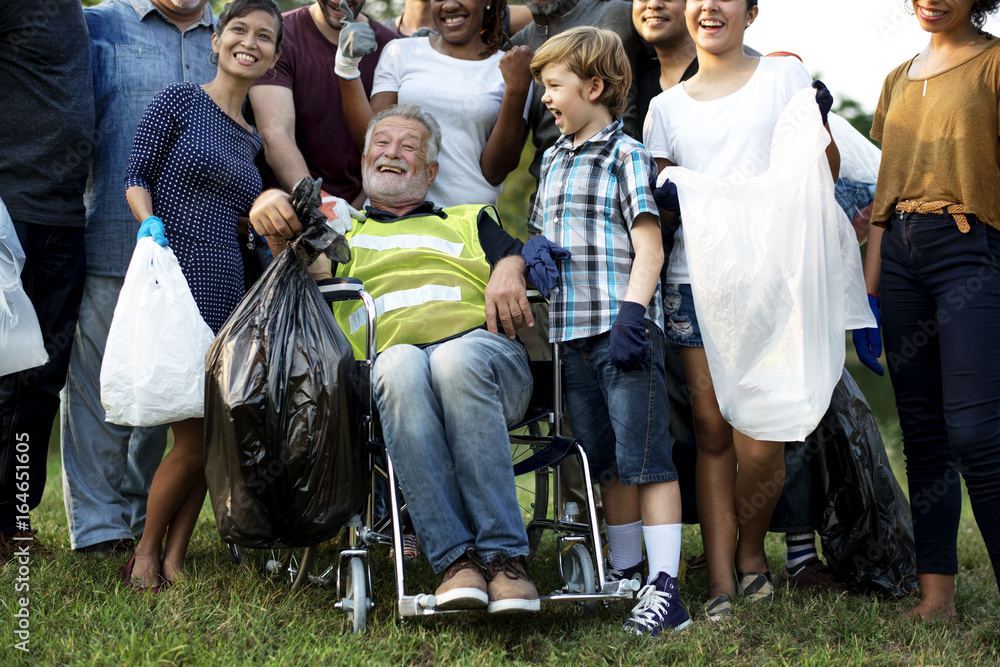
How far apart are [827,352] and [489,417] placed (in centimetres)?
103

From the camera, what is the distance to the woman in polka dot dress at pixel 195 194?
271cm

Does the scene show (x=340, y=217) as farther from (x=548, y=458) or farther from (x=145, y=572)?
(x=145, y=572)

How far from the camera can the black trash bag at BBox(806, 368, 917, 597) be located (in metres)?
2.99

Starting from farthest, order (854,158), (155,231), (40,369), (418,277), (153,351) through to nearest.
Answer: (40,369) → (854,158) → (418,277) → (155,231) → (153,351)

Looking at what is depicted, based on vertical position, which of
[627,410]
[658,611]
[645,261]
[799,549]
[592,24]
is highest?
[592,24]

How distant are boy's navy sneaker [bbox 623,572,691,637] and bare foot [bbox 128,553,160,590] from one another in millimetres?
1501

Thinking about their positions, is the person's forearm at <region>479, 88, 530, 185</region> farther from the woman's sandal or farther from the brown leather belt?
the woman's sandal

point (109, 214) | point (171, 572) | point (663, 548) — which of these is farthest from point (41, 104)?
point (663, 548)

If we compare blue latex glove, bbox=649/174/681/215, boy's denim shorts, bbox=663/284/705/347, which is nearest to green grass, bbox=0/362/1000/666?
boy's denim shorts, bbox=663/284/705/347

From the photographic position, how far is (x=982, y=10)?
2.54m

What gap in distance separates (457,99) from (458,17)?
0.37 meters

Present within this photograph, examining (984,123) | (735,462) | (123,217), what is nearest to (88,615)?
(123,217)

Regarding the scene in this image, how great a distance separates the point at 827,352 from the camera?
2.49m

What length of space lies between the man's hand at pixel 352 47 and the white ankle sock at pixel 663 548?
2.03 meters
